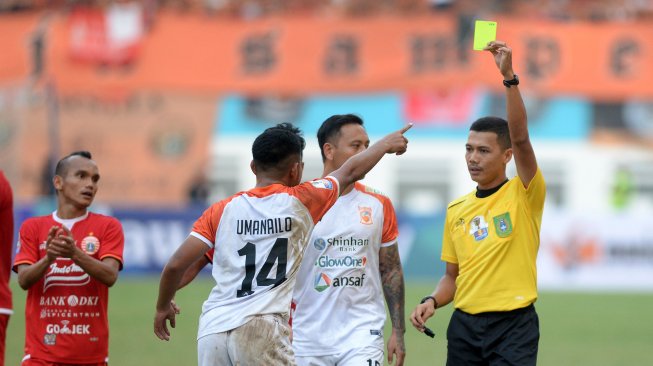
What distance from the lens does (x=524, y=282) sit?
6059 mm

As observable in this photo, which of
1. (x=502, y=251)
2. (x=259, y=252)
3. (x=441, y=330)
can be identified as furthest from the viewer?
(x=441, y=330)

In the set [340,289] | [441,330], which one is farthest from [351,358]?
[441,330]

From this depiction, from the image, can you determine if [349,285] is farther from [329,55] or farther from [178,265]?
[329,55]

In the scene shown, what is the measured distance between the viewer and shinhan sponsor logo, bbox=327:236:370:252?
257 inches

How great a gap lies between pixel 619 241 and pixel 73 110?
16079mm

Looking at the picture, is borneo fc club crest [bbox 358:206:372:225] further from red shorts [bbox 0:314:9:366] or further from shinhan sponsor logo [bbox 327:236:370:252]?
A: red shorts [bbox 0:314:9:366]

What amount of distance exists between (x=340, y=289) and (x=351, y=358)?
44cm

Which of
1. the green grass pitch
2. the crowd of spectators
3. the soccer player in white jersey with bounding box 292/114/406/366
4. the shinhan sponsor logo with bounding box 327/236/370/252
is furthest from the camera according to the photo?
the crowd of spectators

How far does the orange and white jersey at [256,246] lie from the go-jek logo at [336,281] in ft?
2.97

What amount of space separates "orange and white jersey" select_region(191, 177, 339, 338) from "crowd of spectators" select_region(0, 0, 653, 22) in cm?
2431

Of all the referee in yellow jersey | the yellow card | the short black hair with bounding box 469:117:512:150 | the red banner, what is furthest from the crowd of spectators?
the yellow card

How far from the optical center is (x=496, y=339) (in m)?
5.97

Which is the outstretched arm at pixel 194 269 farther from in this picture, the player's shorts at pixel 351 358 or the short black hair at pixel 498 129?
the short black hair at pixel 498 129

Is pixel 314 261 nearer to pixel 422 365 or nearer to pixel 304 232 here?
pixel 304 232
